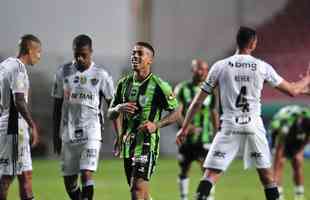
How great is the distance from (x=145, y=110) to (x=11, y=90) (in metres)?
1.50

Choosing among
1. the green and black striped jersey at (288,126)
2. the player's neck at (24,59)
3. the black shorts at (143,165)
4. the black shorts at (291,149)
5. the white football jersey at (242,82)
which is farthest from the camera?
the green and black striped jersey at (288,126)

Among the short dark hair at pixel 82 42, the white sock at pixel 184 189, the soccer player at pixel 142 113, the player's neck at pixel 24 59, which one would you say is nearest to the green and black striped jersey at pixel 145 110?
the soccer player at pixel 142 113

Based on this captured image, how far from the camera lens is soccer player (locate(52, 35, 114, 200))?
11094 mm

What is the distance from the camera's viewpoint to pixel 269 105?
28.2m

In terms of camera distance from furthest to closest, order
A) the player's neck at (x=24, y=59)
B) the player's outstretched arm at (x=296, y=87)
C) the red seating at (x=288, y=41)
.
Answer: the red seating at (x=288, y=41) < the player's neck at (x=24, y=59) < the player's outstretched arm at (x=296, y=87)

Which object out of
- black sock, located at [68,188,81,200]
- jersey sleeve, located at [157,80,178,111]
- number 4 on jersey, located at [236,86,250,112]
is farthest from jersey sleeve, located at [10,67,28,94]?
number 4 on jersey, located at [236,86,250,112]

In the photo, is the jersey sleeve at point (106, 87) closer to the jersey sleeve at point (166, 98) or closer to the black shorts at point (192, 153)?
the jersey sleeve at point (166, 98)

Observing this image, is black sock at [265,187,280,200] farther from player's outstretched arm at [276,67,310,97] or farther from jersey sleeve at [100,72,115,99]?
jersey sleeve at [100,72,115,99]

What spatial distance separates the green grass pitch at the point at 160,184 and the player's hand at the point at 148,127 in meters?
4.88

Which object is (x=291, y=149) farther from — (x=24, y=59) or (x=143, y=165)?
(x=24, y=59)

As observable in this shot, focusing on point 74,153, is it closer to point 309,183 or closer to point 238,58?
point 238,58

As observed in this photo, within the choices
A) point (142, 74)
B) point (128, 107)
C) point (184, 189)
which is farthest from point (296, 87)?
point (184, 189)

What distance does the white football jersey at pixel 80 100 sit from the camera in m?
11.1

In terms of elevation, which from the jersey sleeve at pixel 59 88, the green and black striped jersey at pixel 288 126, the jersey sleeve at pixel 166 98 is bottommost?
the green and black striped jersey at pixel 288 126
